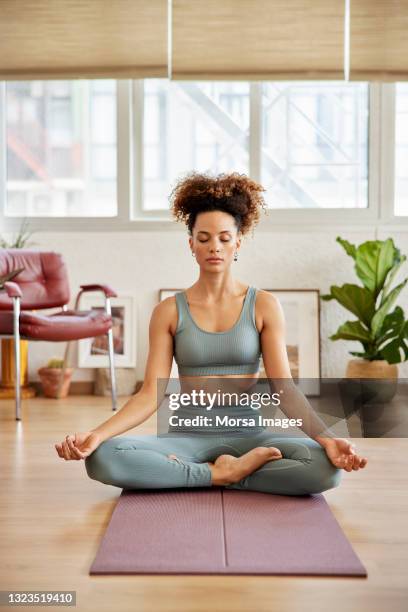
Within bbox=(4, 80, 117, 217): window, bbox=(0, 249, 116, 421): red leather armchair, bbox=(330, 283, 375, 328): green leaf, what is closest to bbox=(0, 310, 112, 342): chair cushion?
bbox=(0, 249, 116, 421): red leather armchair

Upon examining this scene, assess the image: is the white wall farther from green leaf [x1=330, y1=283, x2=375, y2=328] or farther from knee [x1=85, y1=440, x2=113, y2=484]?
knee [x1=85, y1=440, x2=113, y2=484]

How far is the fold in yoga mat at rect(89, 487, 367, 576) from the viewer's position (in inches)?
78.4

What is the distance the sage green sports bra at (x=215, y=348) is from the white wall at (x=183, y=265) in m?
2.47

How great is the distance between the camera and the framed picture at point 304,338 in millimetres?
5047

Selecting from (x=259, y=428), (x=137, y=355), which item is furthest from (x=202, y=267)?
(x=137, y=355)

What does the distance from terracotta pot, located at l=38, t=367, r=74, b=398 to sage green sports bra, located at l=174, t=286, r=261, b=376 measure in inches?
93.0

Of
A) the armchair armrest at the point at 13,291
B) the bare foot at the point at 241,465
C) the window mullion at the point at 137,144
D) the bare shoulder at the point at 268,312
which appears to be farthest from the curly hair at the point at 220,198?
the window mullion at the point at 137,144

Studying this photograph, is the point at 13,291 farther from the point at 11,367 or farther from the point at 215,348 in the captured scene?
the point at 215,348

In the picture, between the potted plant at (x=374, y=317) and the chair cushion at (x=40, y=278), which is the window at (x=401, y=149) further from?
the chair cushion at (x=40, y=278)

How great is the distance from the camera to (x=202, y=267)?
110 inches

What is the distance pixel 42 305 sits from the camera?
4.85 meters

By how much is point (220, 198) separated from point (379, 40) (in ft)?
8.87

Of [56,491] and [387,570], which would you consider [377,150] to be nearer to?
[56,491]

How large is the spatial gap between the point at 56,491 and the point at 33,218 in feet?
9.08
